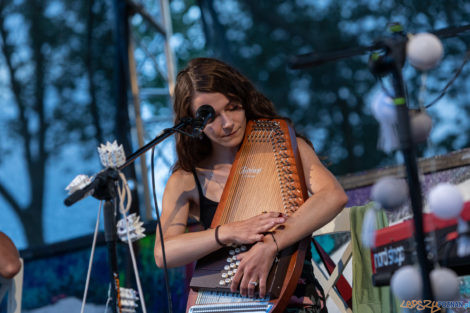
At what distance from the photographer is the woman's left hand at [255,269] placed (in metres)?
1.64

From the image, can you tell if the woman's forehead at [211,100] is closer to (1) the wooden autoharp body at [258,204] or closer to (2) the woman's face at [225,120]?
(2) the woman's face at [225,120]

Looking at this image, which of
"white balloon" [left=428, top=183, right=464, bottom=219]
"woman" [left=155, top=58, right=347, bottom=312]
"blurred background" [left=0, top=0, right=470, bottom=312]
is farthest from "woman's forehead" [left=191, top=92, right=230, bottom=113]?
"blurred background" [left=0, top=0, right=470, bottom=312]

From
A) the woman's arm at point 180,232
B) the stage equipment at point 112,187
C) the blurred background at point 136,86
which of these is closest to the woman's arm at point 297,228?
the woman's arm at point 180,232

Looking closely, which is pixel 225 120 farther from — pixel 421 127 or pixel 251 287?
pixel 421 127

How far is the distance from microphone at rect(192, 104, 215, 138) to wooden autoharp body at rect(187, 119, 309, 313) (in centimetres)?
19

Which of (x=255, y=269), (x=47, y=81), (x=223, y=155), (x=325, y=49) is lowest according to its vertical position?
(x=255, y=269)

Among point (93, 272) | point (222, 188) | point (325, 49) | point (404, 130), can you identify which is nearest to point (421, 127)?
point (404, 130)

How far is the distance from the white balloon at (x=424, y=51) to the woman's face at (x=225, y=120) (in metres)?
0.84

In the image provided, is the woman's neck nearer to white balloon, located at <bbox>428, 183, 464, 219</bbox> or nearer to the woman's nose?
the woman's nose

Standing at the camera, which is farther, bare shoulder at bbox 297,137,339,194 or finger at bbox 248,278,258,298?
bare shoulder at bbox 297,137,339,194

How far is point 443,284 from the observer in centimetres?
110

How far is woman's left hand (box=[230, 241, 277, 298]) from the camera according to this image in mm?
1645

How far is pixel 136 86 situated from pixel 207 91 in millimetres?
2884

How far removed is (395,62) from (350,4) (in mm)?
5421
